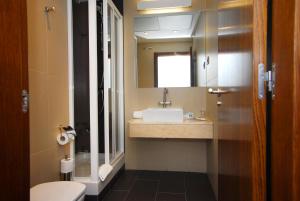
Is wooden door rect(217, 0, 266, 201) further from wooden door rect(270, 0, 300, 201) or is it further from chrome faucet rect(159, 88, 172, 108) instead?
chrome faucet rect(159, 88, 172, 108)

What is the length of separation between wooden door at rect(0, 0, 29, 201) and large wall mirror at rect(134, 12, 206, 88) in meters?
2.17

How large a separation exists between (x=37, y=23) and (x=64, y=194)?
1.25 m

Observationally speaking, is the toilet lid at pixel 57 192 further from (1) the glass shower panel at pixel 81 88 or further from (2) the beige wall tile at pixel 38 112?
(1) the glass shower panel at pixel 81 88

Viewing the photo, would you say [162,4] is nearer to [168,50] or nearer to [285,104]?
[168,50]

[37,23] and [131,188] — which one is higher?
[37,23]

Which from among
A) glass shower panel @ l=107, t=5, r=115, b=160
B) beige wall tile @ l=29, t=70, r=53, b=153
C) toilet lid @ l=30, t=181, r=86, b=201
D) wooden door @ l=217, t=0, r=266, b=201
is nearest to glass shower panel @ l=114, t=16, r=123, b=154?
glass shower panel @ l=107, t=5, r=115, b=160

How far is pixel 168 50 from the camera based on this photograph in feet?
8.95

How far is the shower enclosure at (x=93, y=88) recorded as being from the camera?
74.2 inches

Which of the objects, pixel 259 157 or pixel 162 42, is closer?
pixel 259 157

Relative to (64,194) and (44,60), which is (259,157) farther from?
(44,60)

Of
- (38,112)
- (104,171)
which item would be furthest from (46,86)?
(104,171)

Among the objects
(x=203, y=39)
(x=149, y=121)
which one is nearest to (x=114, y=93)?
(x=149, y=121)

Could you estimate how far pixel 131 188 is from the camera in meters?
2.24

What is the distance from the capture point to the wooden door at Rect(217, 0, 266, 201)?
0.65m
